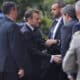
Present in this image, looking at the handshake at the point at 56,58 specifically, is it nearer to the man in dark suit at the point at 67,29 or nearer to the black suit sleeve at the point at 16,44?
the man in dark suit at the point at 67,29

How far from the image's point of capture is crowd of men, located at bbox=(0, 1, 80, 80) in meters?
7.08

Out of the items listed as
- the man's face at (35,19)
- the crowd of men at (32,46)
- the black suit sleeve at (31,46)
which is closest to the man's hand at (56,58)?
the crowd of men at (32,46)

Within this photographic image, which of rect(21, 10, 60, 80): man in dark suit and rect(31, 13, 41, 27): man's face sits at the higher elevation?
rect(31, 13, 41, 27): man's face

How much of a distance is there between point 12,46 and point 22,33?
1.87 feet

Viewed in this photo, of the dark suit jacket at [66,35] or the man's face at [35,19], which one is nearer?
the dark suit jacket at [66,35]

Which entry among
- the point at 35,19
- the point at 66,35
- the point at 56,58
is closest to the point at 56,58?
the point at 56,58

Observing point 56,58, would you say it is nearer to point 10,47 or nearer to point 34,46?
point 34,46

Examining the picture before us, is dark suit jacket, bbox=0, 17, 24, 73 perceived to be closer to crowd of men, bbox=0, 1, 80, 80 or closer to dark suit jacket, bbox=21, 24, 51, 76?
crowd of men, bbox=0, 1, 80, 80

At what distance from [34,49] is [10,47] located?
0.70 m

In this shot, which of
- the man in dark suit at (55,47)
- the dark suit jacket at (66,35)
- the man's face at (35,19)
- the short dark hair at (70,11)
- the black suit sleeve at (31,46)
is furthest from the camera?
the man in dark suit at (55,47)

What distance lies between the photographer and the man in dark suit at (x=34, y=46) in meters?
7.69

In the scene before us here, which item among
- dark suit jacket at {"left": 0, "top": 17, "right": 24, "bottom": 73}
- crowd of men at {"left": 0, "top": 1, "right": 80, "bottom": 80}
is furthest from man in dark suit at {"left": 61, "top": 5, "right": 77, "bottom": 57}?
dark suit jacket at {"left": 0, "top": 17, "right": 24, "bottom": 73}

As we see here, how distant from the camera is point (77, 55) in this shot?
5.14 metres

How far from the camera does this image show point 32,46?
7.71 m
